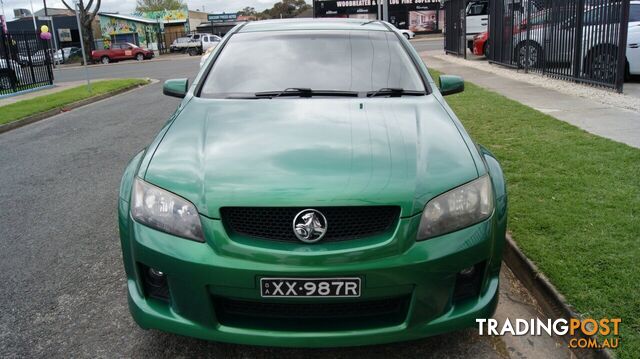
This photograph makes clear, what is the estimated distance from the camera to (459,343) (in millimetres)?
2729

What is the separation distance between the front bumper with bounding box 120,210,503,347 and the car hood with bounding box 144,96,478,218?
0.18 m

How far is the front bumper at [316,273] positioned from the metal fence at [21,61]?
18.1 m

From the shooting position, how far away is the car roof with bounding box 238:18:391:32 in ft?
13.7

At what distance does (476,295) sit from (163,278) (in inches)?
54.8

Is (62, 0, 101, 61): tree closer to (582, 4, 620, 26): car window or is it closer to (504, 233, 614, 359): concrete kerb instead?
(582, 4, 620, 26): car window

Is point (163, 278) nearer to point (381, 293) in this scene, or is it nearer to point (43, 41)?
point (381, 293)

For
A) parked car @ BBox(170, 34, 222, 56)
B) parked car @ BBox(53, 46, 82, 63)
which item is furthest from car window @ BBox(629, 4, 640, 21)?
parked car @ BBox(53, 46, 82, 63)

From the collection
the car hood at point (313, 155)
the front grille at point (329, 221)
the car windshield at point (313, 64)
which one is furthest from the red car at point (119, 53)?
the front grille at point (329, 221)

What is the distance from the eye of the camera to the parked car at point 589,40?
33.3 feet

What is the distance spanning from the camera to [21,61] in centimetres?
1864

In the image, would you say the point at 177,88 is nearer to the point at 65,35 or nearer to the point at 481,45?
the point at 481,45

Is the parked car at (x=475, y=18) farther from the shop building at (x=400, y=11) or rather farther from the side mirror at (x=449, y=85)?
the shop building at (x=400, y=11)

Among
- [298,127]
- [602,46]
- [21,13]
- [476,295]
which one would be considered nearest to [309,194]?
[298,127]

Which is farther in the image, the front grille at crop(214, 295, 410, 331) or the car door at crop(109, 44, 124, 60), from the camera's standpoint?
the car door at crop(109, 44, 124, 60)
